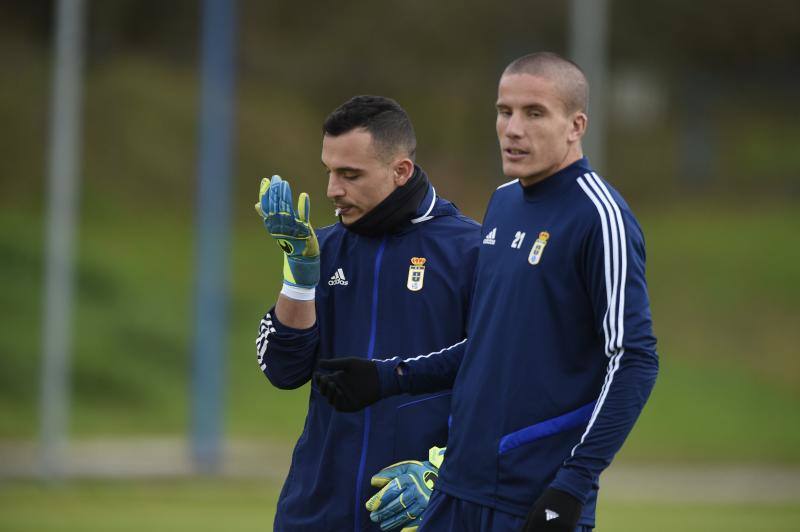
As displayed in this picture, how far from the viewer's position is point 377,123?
16.6 ft

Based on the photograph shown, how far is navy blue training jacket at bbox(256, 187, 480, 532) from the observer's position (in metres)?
4.96

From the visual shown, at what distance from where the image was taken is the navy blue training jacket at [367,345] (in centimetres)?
496

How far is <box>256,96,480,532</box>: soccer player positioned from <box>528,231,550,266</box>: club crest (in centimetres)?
83

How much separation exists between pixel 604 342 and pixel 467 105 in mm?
24167

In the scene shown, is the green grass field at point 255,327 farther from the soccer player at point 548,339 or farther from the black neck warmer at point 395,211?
the soccer player at point 548,339

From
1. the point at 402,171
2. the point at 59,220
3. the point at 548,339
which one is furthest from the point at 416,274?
the point at 59,220

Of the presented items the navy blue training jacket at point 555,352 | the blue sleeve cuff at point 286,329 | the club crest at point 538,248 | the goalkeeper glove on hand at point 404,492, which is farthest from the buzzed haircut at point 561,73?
the goalkeeper glove on hand at point 404,492

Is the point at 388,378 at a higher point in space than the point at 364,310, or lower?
lower

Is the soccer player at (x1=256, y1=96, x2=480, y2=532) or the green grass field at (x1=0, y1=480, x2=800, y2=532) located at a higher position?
the soccer player at (x1=256, y1=96, x2=480, y2=532)

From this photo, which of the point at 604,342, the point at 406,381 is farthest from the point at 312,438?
the point at 604,342

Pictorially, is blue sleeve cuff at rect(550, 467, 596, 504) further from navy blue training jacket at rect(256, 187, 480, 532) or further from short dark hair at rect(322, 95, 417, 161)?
short dark hair at rect(322, 95, 417, 161)

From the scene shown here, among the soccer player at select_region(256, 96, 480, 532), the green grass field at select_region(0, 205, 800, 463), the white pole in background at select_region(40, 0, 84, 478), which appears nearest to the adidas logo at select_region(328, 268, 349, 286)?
the soccer player at select_region(256, 96, 480, 532)

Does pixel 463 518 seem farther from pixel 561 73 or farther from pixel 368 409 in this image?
pixel 561 73

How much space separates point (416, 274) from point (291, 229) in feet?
1.87
